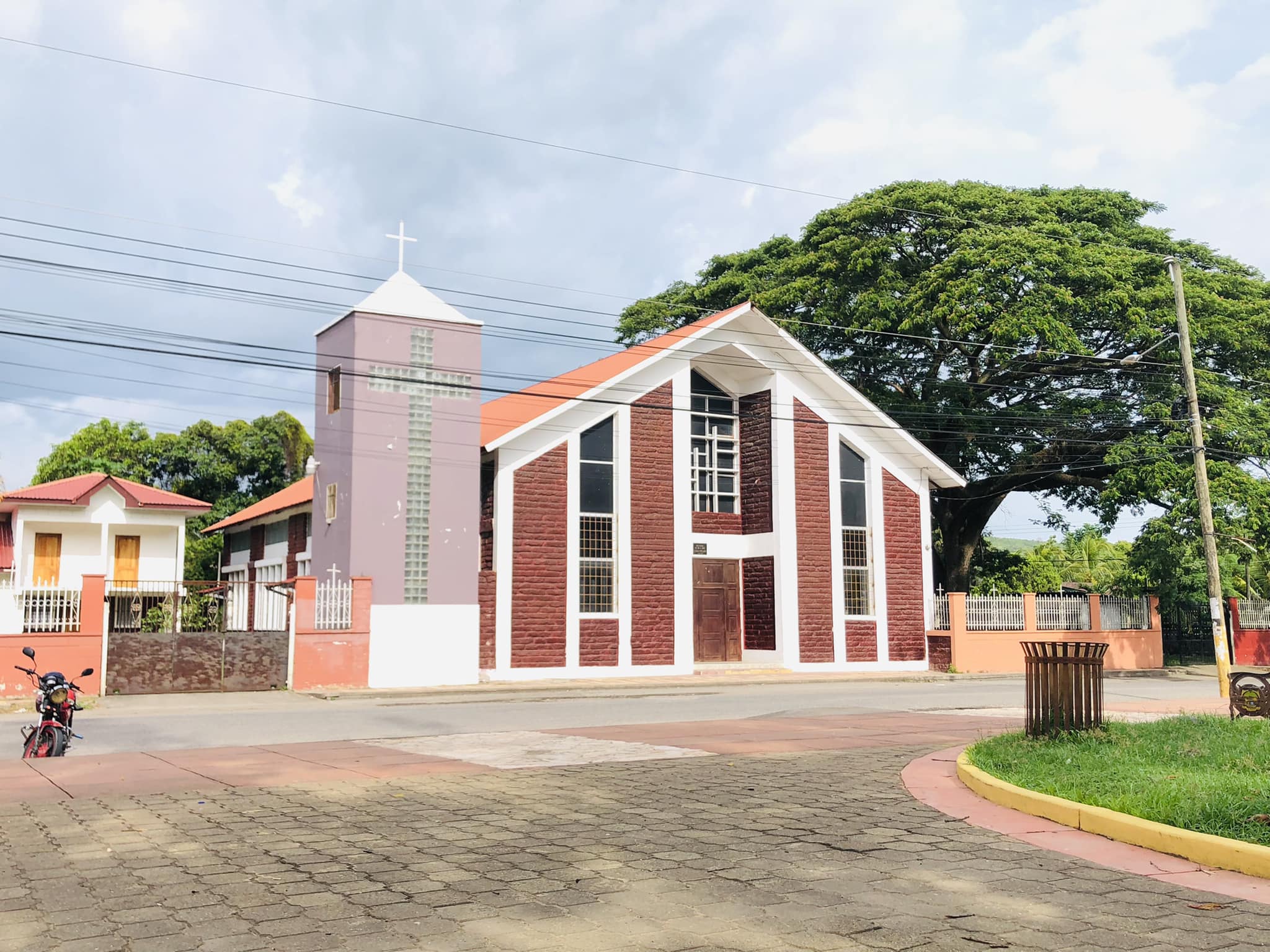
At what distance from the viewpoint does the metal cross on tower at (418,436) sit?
83.8 ft

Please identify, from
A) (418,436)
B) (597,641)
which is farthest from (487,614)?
(418,436)

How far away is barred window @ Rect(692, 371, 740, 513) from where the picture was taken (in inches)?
1240

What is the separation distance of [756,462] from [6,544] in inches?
951

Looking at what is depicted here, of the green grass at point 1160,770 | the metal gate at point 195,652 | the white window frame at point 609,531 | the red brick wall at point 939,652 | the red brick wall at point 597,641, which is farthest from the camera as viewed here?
the red brick wall at point 939,652

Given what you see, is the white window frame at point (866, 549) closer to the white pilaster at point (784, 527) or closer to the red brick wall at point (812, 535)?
the red brick wall at point (812, 535)

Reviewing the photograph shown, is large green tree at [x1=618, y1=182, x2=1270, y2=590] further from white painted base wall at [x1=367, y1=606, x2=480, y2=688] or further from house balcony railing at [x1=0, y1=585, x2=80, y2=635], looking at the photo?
house balcony railing at [x1=0, y1=585, x2=80, y2=635]

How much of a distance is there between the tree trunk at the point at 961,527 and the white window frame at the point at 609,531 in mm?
13984

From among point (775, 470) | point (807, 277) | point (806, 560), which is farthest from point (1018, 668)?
point (807, 277)

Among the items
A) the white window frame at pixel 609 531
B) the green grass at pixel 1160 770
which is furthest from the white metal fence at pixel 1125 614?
the green grass at pixel 1160 770

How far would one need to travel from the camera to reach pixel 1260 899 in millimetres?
5875

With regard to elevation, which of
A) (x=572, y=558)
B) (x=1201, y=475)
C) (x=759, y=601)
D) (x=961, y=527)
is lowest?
(x=759, y=601)

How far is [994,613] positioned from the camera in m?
32.7

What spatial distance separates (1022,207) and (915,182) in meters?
3.38

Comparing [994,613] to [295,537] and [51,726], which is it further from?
[51,726]
